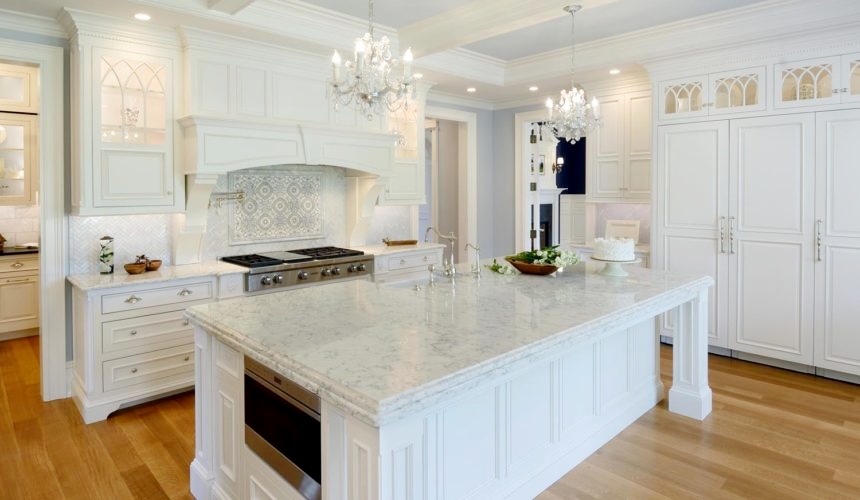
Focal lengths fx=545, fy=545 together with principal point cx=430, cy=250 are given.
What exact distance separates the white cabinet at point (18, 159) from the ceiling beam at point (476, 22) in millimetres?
3772

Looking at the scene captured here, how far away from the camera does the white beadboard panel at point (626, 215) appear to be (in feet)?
19.0

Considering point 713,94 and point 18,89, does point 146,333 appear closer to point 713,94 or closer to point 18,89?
point 18,89

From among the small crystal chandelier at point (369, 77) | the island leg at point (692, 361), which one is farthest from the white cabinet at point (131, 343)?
the island leg at point (692, 361)

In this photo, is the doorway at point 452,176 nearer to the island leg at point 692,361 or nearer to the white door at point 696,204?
the white door at point 696,204

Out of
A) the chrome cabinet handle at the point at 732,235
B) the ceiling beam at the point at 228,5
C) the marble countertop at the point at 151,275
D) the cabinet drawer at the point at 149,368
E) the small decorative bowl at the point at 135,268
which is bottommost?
the cabinet drawer at the point at 149,368

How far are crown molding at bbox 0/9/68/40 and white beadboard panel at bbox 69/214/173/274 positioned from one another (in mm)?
1219

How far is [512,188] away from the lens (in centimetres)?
662

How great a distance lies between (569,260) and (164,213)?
279 centimetres

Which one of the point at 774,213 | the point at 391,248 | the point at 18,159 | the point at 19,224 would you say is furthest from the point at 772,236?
the point at 19,224

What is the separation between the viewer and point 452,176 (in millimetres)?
7160

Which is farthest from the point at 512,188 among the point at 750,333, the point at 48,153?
the point at 48,153

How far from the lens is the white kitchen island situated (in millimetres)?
1540

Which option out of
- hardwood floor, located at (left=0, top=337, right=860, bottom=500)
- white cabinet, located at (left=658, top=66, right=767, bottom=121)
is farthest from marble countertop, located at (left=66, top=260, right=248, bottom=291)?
white cabinet, located at (left=658, top=66, right=767, bottom=121)

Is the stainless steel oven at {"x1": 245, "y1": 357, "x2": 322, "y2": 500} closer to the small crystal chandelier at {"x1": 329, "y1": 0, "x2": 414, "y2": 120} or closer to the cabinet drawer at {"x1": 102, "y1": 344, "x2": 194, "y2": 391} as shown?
the small crystal chandelier at {"x1": 329, "y1": 0, "x2": 414, "y2": 120}
